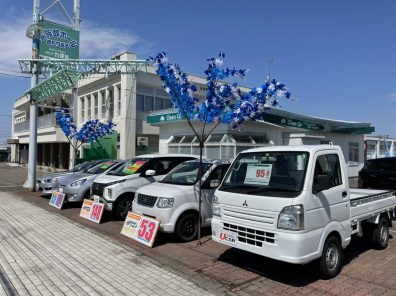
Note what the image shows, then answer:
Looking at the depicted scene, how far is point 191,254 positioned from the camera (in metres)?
7.03

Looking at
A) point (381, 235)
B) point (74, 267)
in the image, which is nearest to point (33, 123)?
point (74, 267)

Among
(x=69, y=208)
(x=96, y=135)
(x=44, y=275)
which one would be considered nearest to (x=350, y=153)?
(x=96, y=135)

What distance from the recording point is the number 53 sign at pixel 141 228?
24.4 ft

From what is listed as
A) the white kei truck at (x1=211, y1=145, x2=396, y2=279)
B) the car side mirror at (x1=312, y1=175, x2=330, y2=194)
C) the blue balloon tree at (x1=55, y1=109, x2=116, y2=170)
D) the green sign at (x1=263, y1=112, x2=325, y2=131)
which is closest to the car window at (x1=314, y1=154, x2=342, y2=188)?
the white kei truck at (x1=211, y1=145, x2=396, y2=279)

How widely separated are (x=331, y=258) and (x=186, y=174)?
13.4ft

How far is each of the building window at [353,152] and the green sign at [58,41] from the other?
19.6 m

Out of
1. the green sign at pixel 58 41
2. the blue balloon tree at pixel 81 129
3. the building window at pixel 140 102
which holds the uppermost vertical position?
the green sign at pixel 58 41

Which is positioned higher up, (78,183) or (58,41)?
(58,41)

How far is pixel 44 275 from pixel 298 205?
4228 mm

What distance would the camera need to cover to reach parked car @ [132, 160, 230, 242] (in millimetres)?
7656

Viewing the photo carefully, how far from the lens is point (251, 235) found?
A: 5492mm

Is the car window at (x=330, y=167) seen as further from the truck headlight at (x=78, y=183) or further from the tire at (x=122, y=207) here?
the truck headlight at (x=78, y=183)

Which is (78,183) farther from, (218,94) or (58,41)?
(58,41)

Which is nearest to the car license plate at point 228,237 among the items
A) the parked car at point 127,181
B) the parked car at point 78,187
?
the parked car at point 127,181
